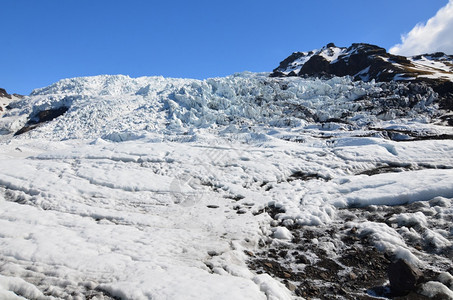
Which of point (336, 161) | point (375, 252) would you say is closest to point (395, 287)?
point (375, 252)

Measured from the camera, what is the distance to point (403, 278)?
17.1 ft

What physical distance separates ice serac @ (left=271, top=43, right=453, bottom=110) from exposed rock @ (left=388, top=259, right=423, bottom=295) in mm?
54557

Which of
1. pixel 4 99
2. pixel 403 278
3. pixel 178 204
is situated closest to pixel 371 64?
pixel 178 204

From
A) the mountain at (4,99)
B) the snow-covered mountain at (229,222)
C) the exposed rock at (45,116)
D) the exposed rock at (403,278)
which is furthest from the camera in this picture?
the mountain at (4,99)

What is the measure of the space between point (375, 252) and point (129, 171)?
1079 centimetres

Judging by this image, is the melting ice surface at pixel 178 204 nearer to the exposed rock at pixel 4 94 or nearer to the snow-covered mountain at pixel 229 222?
the snow-covered mountain at pixel 229 222

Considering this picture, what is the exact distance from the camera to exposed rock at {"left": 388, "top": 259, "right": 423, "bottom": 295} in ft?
16.9

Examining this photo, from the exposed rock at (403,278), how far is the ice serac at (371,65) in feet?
179

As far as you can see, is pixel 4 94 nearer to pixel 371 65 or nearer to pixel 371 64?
pixel 371 65

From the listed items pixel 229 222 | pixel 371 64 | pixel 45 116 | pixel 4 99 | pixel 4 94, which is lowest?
pixel 229 222

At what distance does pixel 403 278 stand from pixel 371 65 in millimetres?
77047

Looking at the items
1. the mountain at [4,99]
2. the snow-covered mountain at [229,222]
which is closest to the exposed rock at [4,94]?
the mountain at [4,99]

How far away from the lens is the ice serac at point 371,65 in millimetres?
55281

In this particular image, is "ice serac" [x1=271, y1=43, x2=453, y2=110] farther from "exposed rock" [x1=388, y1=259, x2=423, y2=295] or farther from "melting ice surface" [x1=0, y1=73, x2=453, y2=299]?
"exposed rock" [x1=388, y1=259, x2=423, y2=295]
